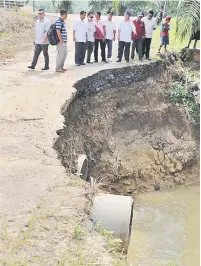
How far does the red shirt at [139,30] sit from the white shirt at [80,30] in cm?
165

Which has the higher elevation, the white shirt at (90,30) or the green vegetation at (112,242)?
the white shirt at (90,30)

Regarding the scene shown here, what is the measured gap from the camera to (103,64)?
39.0 ft

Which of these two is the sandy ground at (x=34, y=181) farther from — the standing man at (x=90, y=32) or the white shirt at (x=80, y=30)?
the standing man at (x=90, y=32)

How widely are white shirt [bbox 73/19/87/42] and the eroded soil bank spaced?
1.14 m

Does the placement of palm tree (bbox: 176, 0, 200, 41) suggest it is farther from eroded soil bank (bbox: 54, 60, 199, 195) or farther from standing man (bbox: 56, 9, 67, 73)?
standing man (bbox: 56, 9, 67, 73)

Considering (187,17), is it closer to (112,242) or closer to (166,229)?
(166,229)

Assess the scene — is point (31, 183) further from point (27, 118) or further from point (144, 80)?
point (144, 80)

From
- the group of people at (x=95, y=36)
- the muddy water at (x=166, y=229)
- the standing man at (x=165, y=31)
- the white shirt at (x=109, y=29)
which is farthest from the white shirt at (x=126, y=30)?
the muddy water at (x=166, y=229)

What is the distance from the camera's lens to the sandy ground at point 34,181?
3.98 meters

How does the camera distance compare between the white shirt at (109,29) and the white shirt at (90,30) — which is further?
the white shirt at (109,29)

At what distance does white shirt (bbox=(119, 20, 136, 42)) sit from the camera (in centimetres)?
1172

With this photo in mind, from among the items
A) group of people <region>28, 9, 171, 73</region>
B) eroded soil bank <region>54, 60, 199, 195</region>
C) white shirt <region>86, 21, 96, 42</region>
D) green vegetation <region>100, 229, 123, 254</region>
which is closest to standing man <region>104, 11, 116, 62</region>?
group of people <region>28, 9, 171, 73</region>

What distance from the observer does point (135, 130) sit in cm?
1160

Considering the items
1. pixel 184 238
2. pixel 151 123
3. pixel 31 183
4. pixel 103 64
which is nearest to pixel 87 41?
pixel 103 64
